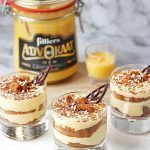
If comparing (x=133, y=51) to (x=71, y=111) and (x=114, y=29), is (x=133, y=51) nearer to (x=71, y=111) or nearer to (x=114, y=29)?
(x=114, y=29)

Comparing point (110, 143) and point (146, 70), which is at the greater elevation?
point (146, 70)

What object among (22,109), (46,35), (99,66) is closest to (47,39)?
(46,35)

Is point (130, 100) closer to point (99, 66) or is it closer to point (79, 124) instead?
point (79, 124)

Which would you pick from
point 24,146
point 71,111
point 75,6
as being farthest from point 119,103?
Result: point 75,6

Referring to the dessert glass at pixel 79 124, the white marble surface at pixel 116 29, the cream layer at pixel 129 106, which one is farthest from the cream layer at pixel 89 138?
the white marble surface at pixel 116 29

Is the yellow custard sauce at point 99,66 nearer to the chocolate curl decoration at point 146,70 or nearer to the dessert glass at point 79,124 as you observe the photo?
the chocolate curl decoration at point 146,70

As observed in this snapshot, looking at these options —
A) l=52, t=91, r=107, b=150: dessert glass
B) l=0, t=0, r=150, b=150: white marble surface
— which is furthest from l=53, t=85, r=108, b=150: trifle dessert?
l=0, t=0, r=150, b=150: white marble surface

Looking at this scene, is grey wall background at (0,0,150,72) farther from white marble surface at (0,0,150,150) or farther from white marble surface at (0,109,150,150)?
white marble surface at (0,109,150,150)
